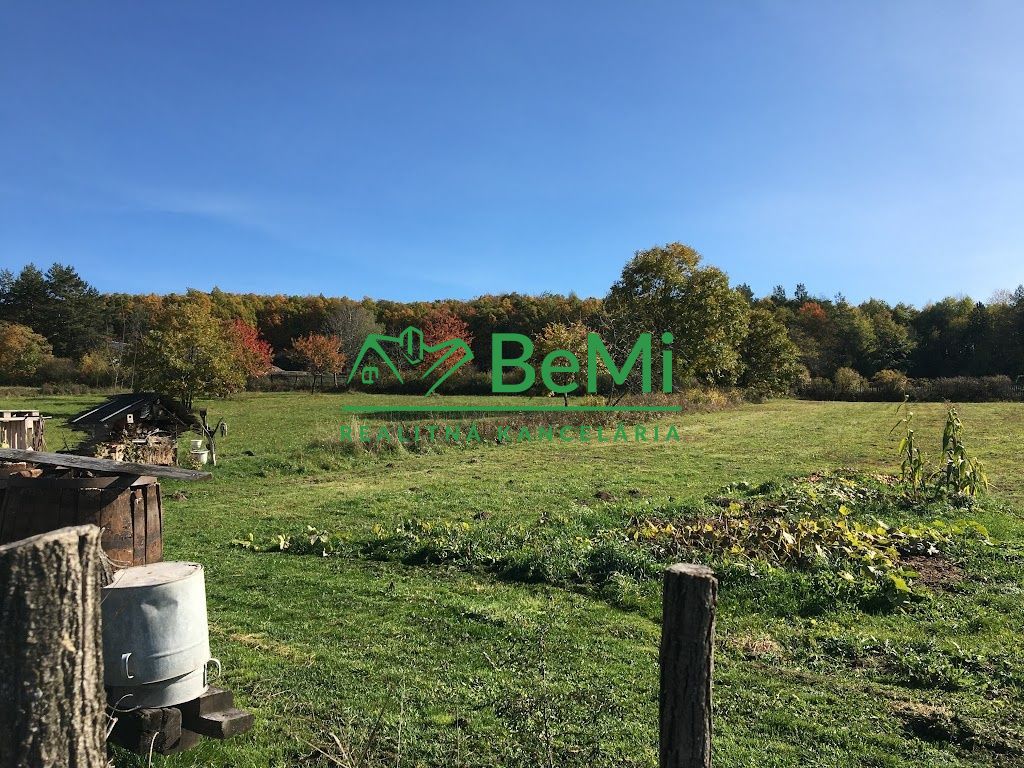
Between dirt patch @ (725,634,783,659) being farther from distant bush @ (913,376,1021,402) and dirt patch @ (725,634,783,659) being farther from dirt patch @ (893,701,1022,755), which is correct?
distant bush @ (913,376,1021,402)

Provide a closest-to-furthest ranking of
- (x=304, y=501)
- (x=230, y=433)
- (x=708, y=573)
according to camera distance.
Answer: (x=708, y=573), (x=304, y=501), (x=230, y=433)

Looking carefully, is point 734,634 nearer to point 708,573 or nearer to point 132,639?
point 708,573

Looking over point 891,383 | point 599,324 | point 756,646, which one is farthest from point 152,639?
point 891,383

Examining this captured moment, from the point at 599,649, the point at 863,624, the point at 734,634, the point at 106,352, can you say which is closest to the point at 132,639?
the point at 599,649

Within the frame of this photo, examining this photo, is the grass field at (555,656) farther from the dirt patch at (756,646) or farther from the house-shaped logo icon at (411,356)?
the house-shaped logo icon at (411,356)

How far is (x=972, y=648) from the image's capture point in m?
4.71

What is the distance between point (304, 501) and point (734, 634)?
8773 mm

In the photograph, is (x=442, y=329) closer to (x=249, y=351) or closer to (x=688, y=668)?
(x=249, y=351)

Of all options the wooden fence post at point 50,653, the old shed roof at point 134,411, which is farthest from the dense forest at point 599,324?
the wooden fence post at point 50,653

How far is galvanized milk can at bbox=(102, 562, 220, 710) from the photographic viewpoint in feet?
10.5

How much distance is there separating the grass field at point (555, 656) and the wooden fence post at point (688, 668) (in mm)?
848

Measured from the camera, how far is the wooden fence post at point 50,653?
1.84 meters

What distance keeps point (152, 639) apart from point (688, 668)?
2.66 meters

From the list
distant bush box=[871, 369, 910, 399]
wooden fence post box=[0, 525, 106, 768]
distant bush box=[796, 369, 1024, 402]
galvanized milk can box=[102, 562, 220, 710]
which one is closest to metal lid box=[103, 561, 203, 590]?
galvanized milk can box=[102, 562, 220, 710]
